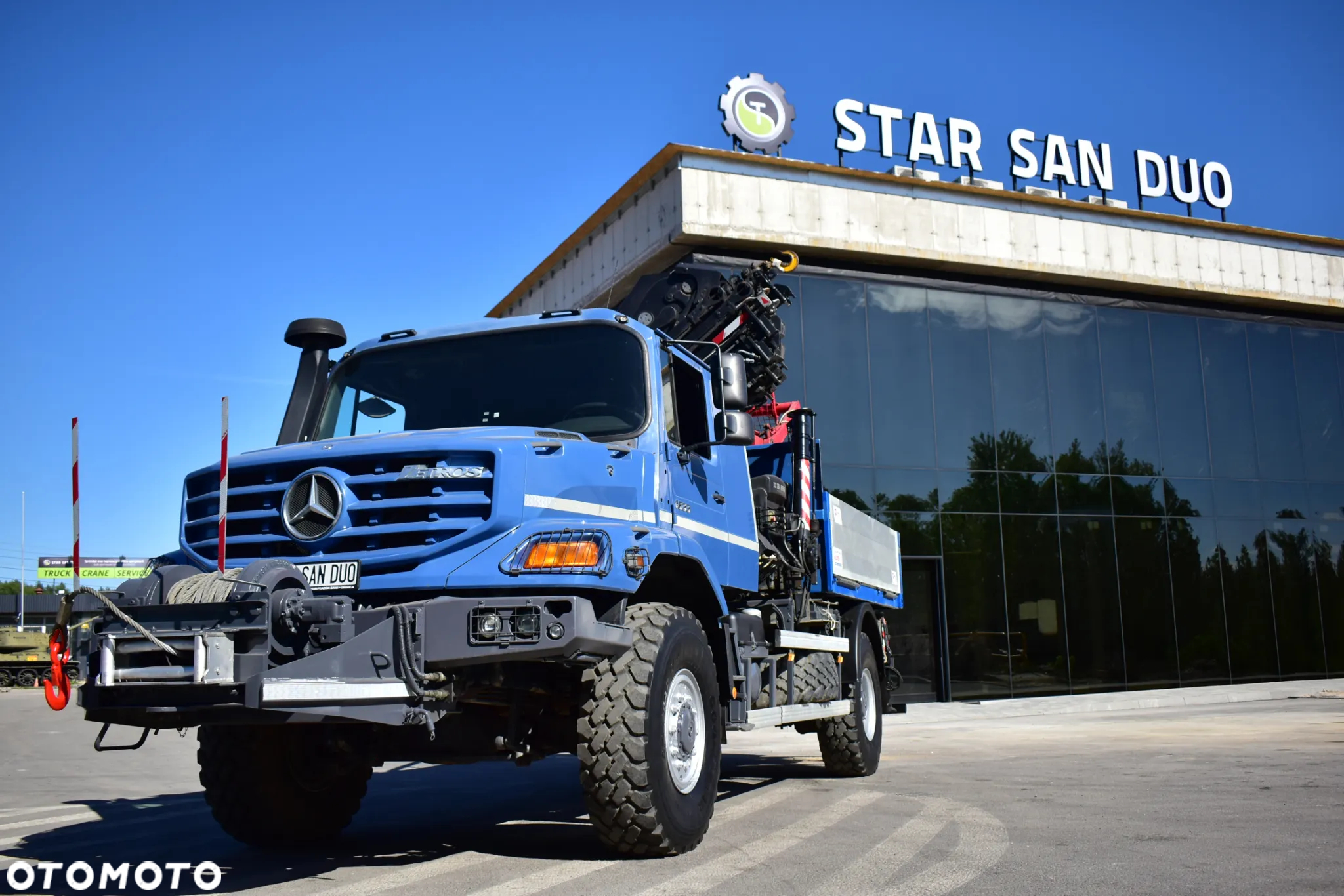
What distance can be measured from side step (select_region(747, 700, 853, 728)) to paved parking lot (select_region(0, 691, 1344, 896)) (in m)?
0.63

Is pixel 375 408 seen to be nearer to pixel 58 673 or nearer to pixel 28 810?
pixel 58 673

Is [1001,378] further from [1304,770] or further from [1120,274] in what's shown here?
[1304,770]

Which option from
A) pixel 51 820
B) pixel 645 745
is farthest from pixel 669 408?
pixel 51 820

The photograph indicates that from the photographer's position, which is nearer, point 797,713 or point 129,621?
point 129,621

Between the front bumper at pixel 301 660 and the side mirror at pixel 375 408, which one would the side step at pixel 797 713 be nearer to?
the front bumper at pixel 301 660

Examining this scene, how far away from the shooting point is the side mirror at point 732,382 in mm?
7410

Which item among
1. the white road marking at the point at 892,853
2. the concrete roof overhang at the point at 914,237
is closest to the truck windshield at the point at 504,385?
the white road marking at the point at 892,853

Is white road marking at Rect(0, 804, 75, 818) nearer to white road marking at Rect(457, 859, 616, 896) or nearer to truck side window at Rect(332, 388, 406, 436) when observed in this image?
truck side window at Rect(332, 388, 406, 436)

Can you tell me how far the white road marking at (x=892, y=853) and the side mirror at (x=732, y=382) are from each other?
2837 mm

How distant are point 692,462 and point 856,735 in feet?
13.7

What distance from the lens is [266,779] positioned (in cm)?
697

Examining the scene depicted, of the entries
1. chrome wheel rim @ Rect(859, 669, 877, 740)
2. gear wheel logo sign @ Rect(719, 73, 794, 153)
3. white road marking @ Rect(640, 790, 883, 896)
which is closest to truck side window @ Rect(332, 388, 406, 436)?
white road marking @ Rect(640, 790, 883, 896)

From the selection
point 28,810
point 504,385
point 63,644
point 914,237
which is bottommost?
point 28,810

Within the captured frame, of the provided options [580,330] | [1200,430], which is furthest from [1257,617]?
[580,330]
